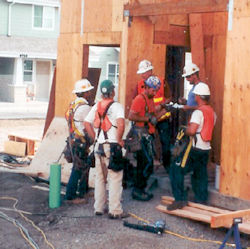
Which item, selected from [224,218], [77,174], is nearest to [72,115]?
[77,174]

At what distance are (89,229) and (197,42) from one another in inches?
179

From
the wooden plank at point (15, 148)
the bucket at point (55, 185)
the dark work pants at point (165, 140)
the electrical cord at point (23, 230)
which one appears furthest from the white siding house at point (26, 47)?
the electrical cord at point (23, 230)

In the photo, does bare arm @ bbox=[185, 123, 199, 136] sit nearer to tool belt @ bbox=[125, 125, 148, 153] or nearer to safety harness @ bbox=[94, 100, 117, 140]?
tool belt @ bbox=[125, 125, 148, 153]

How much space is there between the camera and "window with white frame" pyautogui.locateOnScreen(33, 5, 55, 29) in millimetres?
33334

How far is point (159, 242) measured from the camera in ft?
23.4

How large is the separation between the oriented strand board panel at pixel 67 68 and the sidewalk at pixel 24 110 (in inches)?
476

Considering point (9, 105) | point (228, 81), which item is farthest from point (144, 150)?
point (9, 105)

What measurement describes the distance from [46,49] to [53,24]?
6.15 feet

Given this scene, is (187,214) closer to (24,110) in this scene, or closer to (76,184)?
(76,184)

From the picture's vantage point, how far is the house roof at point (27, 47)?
32.1 metres

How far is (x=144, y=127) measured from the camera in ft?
28.3

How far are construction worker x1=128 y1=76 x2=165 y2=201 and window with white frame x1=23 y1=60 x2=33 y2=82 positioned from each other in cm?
2567

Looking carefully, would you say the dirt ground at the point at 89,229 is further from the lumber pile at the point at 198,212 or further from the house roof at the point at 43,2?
the house roof at the point at 43,2

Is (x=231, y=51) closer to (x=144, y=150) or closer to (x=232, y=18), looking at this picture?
(x=232, y=18)
